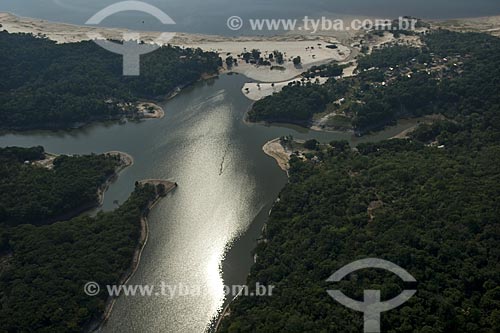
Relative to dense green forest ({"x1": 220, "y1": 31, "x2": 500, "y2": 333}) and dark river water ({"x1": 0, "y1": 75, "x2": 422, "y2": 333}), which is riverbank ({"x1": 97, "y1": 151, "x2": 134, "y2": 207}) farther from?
dense green forest ({"x1": 220, "y1": 31, "x2": 500, "y2": 333})

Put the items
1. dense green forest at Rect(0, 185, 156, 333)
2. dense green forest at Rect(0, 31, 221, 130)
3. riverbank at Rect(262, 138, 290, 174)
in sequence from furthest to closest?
dense green forest at Rect(0, 31, 221, 130)
riverbank at Rect(262, 138, 290, 174)
dense green forest at Rect(0, 185, 156, 333)

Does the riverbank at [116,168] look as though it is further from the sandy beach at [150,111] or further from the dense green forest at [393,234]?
the dense green forest at [393,234]

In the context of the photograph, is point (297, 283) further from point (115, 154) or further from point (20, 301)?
point (115, 154)

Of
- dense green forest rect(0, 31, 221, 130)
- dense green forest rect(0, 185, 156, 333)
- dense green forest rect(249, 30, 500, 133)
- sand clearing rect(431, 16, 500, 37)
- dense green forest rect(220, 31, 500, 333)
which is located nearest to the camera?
dense green forest rect(220, 31, 500, 333)

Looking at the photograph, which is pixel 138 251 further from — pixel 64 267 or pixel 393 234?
pixel 393 234

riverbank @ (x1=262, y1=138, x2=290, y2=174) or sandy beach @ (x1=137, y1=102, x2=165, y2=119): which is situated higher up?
sandy beach @ (x1=137, y1=102, x2=165, y2=119)

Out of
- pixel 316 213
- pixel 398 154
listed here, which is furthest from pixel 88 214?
pixel 398 154

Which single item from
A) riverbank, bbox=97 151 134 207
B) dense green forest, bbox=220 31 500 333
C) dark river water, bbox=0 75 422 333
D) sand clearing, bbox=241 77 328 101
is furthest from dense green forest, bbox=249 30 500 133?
riverbank, bbox=97 151 134 207
